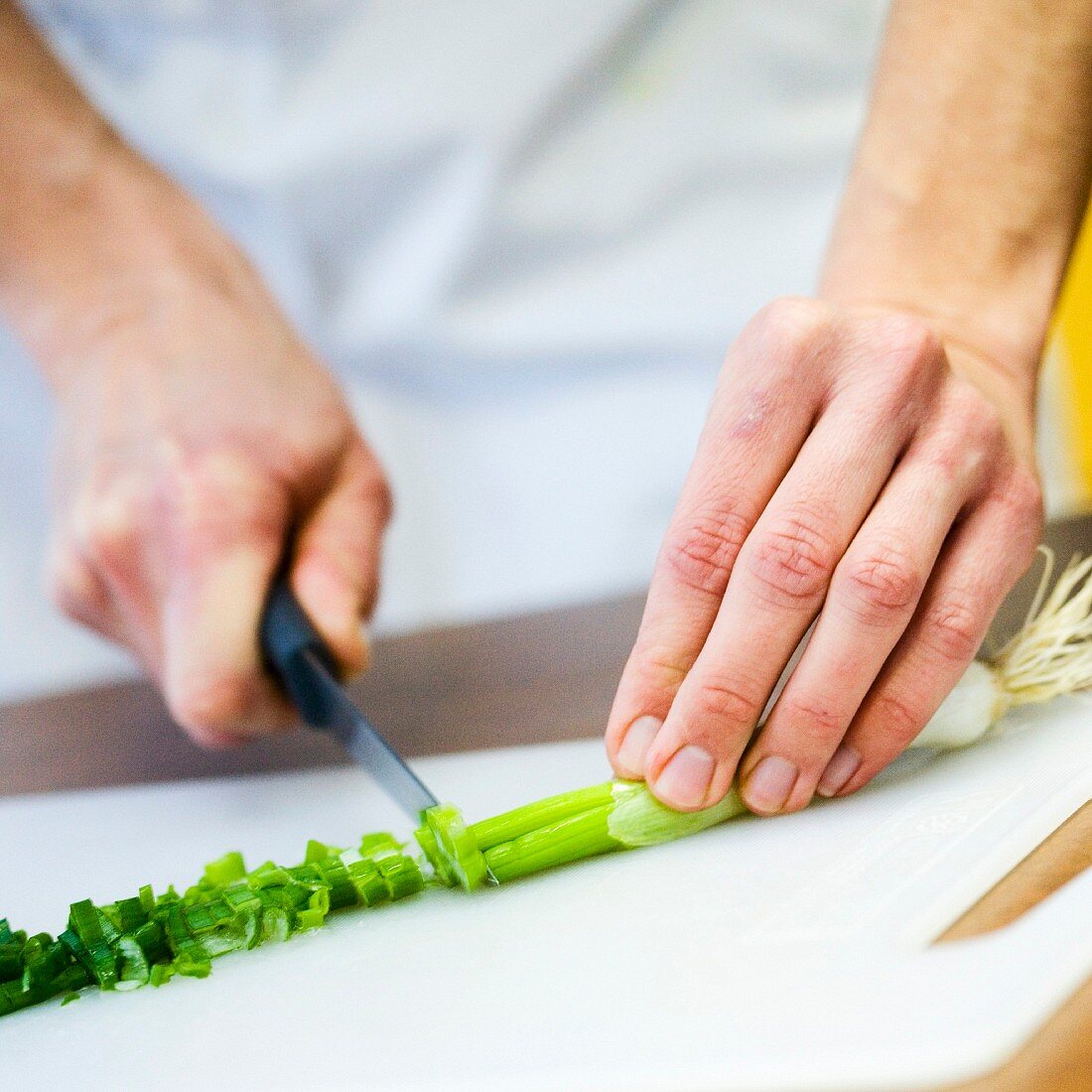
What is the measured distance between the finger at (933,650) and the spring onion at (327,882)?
0.07m

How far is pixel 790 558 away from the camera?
2.82 ft

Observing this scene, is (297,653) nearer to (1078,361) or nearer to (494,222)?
(494,222)

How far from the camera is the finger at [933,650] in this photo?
895mm

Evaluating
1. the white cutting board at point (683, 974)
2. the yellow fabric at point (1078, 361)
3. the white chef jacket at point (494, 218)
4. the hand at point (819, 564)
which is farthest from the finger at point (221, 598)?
the yellow fabric at point (1078, 361)

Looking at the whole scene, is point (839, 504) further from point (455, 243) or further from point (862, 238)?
point (455, 243)

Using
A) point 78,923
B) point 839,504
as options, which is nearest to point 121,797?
point 78,923

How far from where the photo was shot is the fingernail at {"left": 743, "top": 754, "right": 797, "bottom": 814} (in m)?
0.88

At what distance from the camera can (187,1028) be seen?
29.0 inches

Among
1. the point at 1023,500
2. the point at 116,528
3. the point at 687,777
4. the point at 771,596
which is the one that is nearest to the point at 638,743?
the point at 687,777

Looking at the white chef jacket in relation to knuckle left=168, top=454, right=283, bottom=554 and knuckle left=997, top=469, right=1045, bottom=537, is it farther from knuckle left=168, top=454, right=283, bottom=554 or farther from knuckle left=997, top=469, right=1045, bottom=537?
knuckle left=997, top=469, right=1045, bottom=537

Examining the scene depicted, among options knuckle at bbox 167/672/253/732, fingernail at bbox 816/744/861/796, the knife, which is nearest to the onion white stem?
fingernail at bbox 816/744/861/796

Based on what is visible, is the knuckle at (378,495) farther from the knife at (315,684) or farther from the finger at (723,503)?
the finger at (723,503)

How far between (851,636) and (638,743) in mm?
182

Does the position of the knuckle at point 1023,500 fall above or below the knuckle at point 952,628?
above
